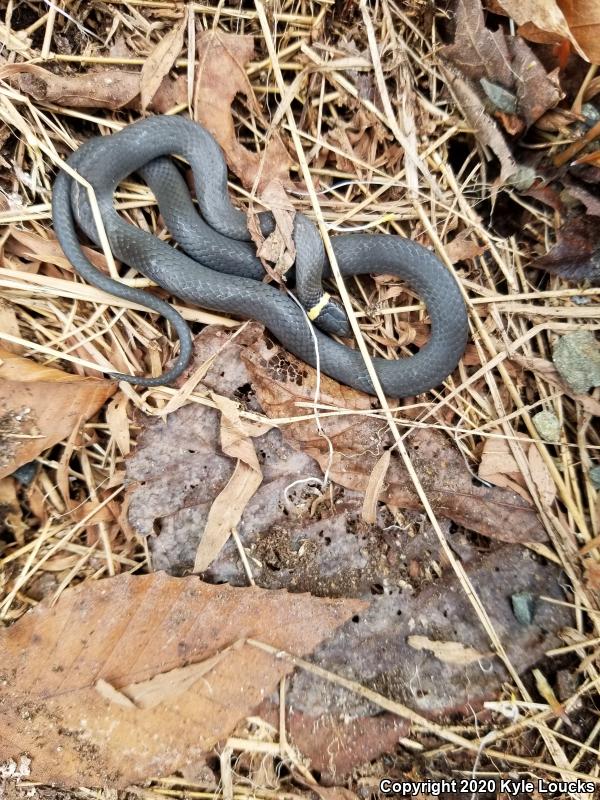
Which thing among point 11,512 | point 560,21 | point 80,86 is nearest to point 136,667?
point 11,512

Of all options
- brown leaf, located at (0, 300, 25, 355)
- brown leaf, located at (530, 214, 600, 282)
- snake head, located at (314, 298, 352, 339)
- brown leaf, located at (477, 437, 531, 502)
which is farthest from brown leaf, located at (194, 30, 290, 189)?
brown leaf, located at (477, 437, 531, 502)

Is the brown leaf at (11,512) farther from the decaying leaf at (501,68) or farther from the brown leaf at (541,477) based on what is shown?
the decaying leaf at (501,68)

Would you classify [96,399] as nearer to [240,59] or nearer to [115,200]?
[115,200]

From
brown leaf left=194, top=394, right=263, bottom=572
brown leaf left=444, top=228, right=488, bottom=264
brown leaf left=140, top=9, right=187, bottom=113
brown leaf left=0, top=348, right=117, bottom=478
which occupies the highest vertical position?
brown leaf left=140, top=9, right=187, bottom=113

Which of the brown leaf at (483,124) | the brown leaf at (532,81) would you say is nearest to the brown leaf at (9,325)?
the brown leaf at (483,124)

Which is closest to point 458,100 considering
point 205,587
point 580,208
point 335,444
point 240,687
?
point 580,208

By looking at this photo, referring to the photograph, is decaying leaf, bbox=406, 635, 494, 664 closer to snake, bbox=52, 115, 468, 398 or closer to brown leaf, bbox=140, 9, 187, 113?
snake, bbox=52, 115, 468, 398

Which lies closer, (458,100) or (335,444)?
(335,444)
